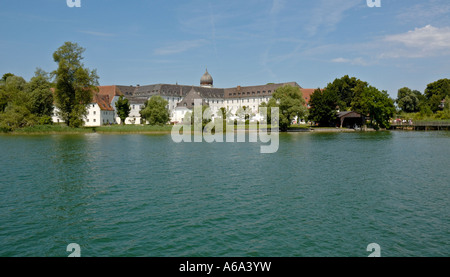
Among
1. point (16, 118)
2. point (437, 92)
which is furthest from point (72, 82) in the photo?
point (437, 92)

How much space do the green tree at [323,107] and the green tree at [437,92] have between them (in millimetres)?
58245

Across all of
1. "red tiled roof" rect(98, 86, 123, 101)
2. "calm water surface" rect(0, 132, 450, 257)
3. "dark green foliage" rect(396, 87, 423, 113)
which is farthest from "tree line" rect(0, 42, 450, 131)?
"calm water surface" rect(0, 132, 450, 257)

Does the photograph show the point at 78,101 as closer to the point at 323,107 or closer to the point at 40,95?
the point at 40,95

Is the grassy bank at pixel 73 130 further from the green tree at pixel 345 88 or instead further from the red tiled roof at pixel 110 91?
the green tree at pixel 345 88

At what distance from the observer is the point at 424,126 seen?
105 meters

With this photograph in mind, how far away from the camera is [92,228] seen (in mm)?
15023

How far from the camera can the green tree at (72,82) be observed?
81188mm

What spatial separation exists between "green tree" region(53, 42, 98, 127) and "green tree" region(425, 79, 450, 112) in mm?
126357

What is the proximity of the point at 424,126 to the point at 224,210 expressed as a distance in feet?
351

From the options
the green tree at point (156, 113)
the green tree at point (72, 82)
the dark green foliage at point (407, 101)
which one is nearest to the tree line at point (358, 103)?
the dark green foliage at point (407, 101)

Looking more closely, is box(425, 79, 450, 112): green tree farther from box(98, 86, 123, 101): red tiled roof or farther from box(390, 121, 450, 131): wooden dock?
box(98, 86, 123, 101): red tiled roof
